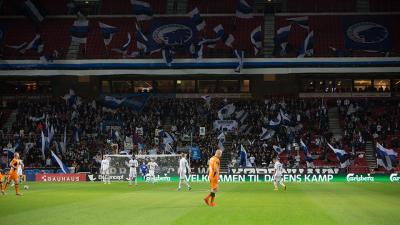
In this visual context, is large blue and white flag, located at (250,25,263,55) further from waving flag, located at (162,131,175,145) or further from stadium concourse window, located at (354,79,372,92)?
stadium concourse window, located at (354,79,372,92)

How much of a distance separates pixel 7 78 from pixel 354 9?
1470 inches

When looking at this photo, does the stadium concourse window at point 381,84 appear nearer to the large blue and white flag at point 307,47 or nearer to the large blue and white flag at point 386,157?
the large blue and white flag at point 307,47

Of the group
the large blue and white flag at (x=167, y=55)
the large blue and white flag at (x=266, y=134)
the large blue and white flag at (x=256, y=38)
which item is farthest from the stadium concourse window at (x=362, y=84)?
the large blue and white flag at (x=167, y=55)

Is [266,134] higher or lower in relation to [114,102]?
lower

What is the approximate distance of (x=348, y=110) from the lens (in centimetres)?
5662

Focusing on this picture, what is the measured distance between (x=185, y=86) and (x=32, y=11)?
17.3 meters

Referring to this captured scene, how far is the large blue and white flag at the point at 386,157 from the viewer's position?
49625 millimetres

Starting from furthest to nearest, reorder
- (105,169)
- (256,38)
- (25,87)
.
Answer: (25,87), (256,38), (105,169)

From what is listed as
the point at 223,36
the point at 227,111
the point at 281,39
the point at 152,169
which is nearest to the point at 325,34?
the point at 281,39

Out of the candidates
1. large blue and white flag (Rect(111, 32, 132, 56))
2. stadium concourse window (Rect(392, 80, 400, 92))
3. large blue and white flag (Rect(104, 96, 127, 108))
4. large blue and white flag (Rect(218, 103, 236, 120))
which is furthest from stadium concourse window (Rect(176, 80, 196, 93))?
stadium concourse window (Rect(392, 80, 400, 92))

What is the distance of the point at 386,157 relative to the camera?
49719 millimetres

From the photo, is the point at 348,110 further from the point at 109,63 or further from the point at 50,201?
the point at 50,201

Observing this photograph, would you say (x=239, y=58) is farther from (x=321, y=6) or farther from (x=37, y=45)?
(x=37, y=45)

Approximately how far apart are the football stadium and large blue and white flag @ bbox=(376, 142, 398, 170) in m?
0.11
